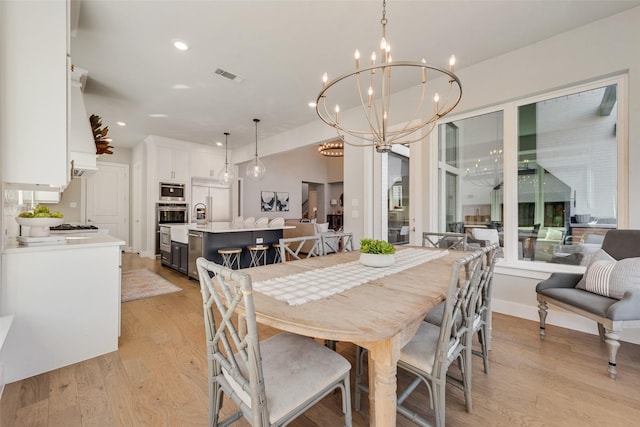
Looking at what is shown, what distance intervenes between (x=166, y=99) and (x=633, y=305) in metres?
5.50

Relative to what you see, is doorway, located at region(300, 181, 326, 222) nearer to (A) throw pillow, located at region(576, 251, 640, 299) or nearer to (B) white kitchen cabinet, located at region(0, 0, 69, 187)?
(A) throw pillow, located at region(576, 251, 640, 299)

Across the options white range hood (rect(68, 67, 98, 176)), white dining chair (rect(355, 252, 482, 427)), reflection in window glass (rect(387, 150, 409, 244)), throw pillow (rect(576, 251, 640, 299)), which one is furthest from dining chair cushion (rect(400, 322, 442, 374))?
white range hood (rect(68, 67, 98, 176))

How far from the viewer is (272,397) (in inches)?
38.0

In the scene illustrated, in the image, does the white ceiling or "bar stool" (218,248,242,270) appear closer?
the white ceiling

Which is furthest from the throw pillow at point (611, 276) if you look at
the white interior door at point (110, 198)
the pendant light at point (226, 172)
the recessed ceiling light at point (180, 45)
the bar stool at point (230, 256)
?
the white interior door at point (110, 198)

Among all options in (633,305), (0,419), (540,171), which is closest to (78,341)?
(0,419)

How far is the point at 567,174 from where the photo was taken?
8.93 feet

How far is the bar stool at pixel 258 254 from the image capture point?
169 inches

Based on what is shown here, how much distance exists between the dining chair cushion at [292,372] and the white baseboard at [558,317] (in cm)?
243

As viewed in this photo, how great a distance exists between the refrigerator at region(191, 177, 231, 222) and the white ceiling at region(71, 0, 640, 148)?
10.1ft

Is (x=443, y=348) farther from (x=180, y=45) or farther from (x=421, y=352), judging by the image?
(x=180, y=45)

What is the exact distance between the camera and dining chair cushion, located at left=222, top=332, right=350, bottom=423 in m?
0.97

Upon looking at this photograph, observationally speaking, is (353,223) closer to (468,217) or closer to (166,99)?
(468,217)

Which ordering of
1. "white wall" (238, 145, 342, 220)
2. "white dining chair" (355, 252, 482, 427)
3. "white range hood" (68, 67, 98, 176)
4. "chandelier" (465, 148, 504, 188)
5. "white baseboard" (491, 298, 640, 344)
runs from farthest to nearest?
1. "white wall" (238, 145, 342, 220)
2. "chandelier" (465, 148, 504, 188)
3. "white range hood" (68, 67, 98, 176)
4. "white baseboard" (491, 298, 640, 344)
5. "white dining chair" (355, 252, 482, 427)
